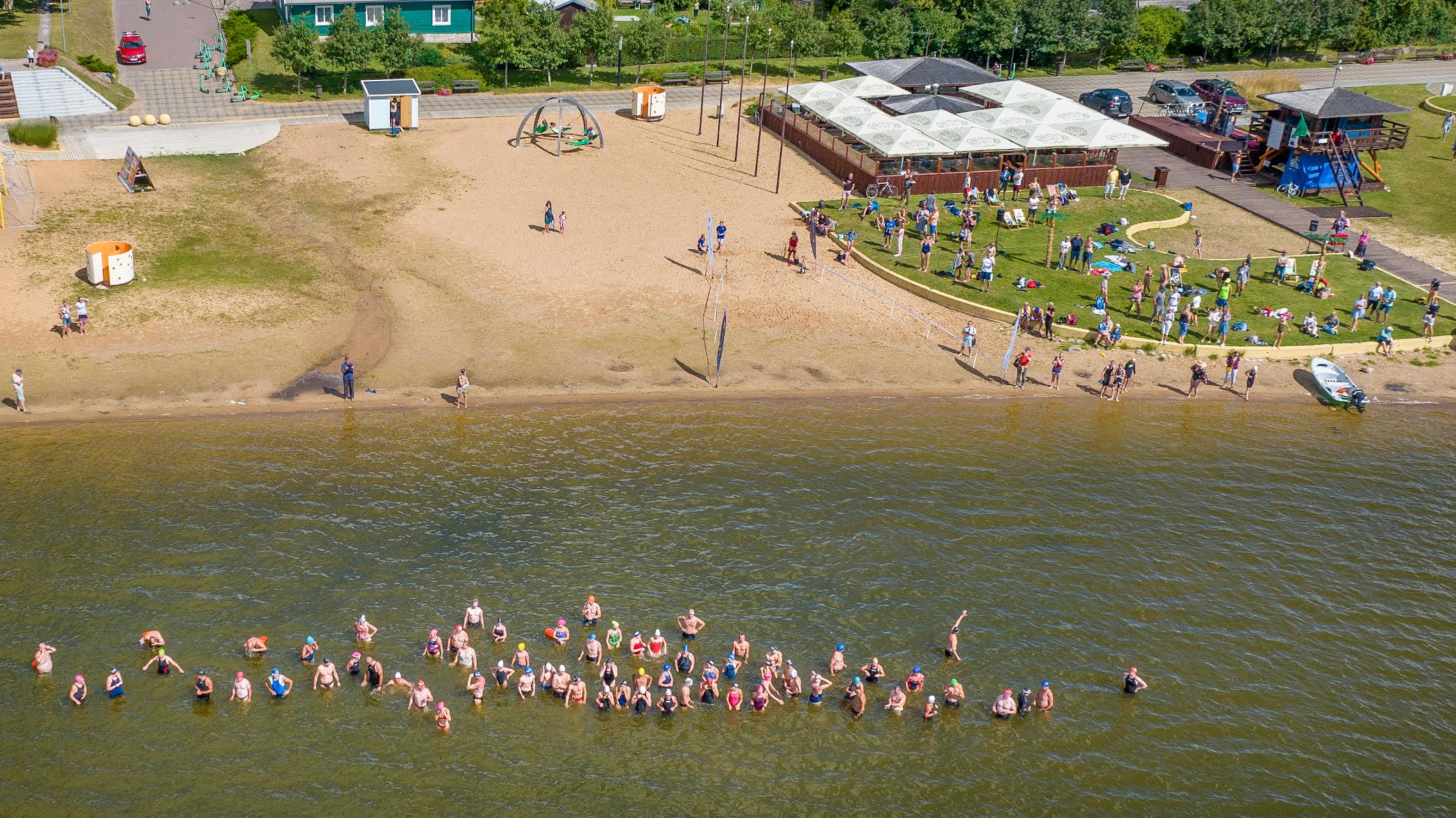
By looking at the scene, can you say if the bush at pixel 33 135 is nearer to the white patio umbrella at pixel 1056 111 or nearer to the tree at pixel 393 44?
the tree at pixel 393 44

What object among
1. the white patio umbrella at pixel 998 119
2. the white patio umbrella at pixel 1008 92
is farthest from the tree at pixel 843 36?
the white patio umbrella at pixel 998 119

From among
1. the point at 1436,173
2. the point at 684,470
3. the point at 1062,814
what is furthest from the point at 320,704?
→ the point at 1436,173

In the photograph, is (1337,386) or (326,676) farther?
(1337,386)

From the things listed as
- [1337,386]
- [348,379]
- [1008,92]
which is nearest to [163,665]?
[348,379]

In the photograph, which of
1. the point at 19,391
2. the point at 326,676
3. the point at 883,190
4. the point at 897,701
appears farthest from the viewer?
the point at 883,190

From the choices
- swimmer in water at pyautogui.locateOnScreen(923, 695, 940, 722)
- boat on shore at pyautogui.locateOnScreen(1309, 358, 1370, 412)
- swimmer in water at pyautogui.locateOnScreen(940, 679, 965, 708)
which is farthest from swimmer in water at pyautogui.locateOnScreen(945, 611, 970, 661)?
boat on shore at pyautogui.locateOnScreen(1309, 358, 1370, 412)

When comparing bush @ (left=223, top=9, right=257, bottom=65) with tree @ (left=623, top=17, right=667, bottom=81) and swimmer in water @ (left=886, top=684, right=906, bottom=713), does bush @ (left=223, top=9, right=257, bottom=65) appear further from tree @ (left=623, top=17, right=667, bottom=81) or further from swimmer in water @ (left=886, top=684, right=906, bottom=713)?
swimmer in water @ (left=886, top=684, right=906, bottom=713)

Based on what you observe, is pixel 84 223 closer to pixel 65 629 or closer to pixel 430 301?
pixel 430 301

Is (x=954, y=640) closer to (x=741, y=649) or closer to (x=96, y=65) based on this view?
(x=741, y=649)
